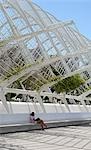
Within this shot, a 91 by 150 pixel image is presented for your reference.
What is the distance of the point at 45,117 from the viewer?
94.5ft

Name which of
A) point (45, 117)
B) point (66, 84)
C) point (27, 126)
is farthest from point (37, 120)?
point (66, 84)

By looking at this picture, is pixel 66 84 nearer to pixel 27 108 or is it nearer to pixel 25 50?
pixel 27 108

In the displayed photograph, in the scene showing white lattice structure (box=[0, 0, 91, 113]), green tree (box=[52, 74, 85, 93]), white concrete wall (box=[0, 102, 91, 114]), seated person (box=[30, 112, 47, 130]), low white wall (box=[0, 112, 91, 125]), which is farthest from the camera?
green tree (box=[52, 74, 85, 93])

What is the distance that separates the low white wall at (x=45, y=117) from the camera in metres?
23.2

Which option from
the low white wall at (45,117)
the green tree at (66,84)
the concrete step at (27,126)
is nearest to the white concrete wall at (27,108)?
the green tree at (66,84)

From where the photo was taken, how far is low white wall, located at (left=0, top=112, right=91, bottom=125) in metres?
23.2

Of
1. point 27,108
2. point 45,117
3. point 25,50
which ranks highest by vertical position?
point 25,50

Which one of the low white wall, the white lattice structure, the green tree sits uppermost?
the white lattice structure

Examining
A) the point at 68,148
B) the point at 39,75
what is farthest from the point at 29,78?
the point at 68,148

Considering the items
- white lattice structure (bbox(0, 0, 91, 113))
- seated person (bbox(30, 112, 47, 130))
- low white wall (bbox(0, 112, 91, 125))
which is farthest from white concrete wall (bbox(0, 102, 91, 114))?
seated person (bbox(30, 112, 47, 130))

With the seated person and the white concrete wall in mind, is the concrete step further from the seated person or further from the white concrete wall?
the white concrete wall

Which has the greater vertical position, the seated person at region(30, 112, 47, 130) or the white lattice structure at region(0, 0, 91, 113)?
the white lattice structure at region(0, 0, 91, 113)

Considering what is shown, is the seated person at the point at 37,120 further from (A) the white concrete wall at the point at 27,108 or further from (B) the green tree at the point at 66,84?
(B) the green tree at the point at 66,84

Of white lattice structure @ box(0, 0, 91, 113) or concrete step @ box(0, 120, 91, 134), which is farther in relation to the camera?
white lattice structure @ box(0, 0, 91, 113)
